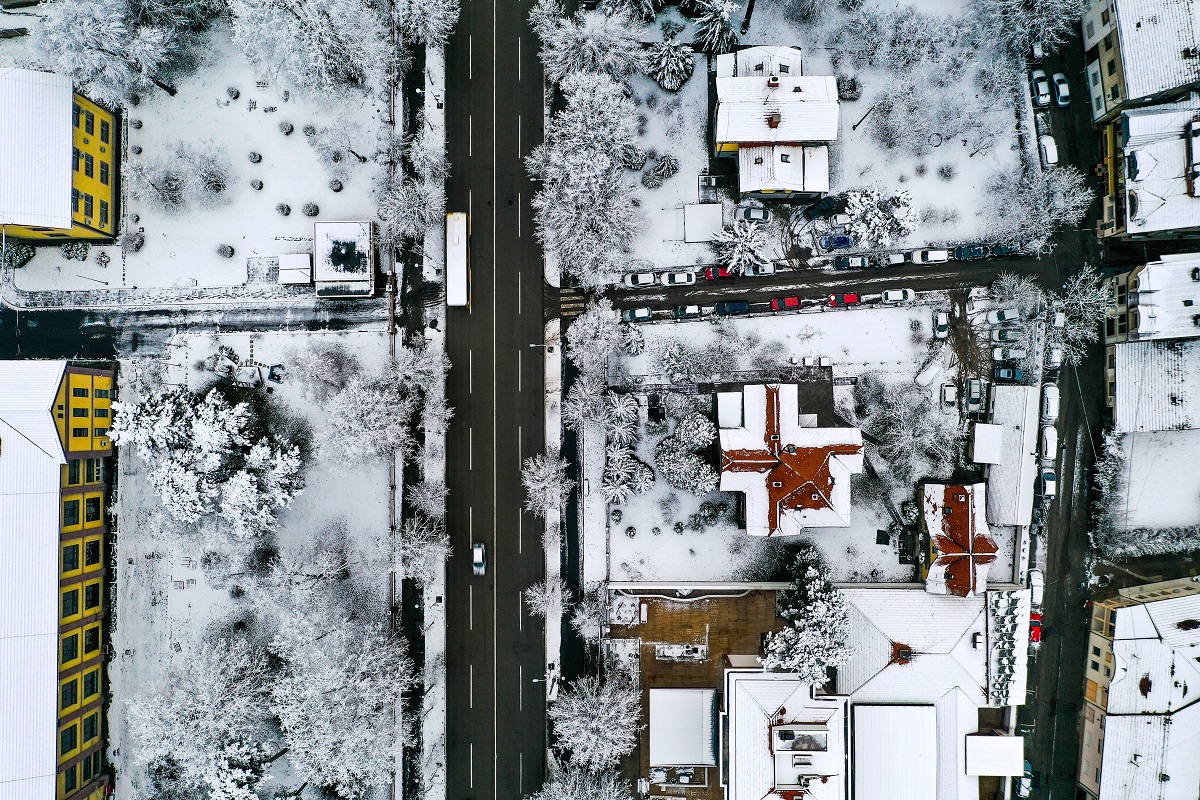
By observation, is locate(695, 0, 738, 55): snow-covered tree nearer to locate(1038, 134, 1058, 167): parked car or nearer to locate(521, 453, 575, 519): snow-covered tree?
locate(1038, 134, 1058, 167): parked car

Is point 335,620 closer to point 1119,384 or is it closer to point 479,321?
point 479,321

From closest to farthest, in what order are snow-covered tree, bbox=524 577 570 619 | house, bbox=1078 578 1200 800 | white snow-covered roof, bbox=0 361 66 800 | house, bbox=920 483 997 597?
white snow-covered roof, bbox=0 361 66 800, house, bbox=920 483 997 597, house, bbox=1078 578 1200 800, snow-covered tree, bbox=524 577 570 619

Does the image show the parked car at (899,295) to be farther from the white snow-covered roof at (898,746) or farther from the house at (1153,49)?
the white snow-covered roof at (898,746)

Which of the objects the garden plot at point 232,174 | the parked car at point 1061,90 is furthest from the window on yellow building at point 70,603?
the parked car at point 1061,90

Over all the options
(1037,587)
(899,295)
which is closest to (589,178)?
(899,295)

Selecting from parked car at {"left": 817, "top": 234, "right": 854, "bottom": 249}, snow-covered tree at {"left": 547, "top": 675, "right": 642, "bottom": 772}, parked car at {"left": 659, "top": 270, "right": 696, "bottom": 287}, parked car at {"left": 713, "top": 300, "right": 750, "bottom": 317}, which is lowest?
snow-covered tree at {"left": 547, "top": 675, "right": 642, "bottom": 772}

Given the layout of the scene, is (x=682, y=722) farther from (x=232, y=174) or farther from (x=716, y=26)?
(x=232, y=174)

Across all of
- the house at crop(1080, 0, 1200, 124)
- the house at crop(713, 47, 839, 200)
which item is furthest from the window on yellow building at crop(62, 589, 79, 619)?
the house at crop(1080, 0, 1200, 124)
